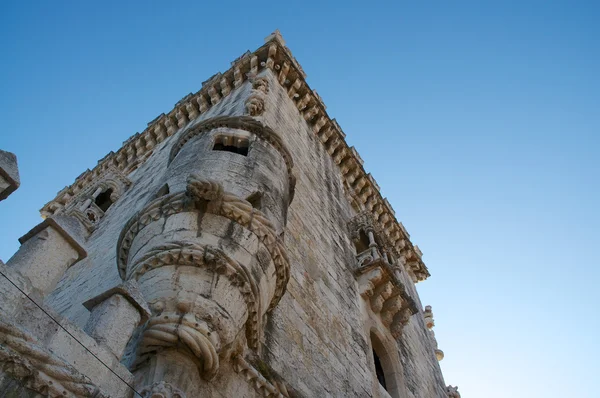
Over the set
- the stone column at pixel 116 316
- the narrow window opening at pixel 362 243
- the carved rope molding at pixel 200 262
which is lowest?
the stone column at pixel 116 316

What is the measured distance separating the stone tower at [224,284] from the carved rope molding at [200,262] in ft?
0.04

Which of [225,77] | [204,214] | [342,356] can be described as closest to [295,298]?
[342,356]

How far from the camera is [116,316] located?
11.4 ft

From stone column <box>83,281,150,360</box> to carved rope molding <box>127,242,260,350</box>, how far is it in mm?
1224

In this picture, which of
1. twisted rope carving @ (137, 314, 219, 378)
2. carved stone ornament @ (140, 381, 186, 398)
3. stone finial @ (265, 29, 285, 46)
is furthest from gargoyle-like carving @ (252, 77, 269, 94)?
carved stone ornament @ (140, 381, 186, 398)

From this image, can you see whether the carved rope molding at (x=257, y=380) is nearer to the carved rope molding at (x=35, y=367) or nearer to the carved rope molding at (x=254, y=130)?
the carved rope molding at (x=35, y=367)

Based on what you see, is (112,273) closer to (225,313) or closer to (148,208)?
(148,208)

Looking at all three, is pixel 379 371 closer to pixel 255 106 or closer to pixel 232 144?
pixel 232 144

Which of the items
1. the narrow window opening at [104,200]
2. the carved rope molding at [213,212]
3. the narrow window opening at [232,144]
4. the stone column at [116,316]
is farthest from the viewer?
the narrow window opening at [104,200]

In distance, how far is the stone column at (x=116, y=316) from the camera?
11.0ft

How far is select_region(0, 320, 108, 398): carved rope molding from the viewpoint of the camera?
103 inches

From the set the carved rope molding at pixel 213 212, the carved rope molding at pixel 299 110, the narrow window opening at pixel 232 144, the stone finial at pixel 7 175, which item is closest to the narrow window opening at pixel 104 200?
the carved rope molding at pixel 299 110

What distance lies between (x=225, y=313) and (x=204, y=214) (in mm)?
1313

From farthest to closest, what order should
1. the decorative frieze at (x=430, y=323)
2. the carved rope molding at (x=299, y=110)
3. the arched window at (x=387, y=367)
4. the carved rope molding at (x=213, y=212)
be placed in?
the decorative frieze at (x=430, y=323) → the carved rope molding at (x=299, y=110) → the arched window at (x=387, y=367) → the carved rope molding at (x=213, y=212)
